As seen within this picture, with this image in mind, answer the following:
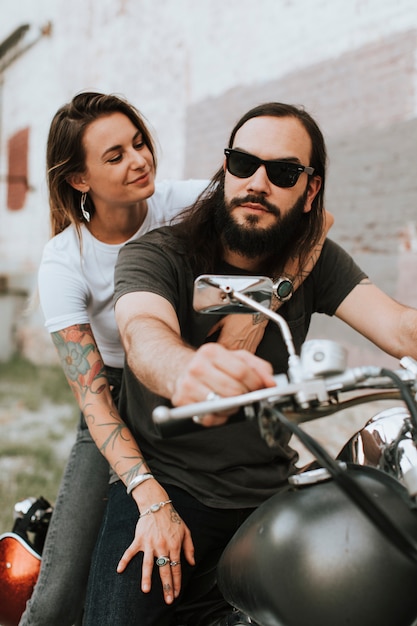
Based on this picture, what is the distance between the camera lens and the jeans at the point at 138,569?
161cm

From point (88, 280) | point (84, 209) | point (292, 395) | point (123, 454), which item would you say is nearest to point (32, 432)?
point (84, 209)

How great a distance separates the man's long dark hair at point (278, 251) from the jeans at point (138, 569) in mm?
654

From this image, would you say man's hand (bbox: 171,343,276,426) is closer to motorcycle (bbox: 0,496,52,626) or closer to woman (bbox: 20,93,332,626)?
woman (bbox: 20,93,332,626)

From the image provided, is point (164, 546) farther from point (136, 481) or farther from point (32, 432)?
point (32, 432)

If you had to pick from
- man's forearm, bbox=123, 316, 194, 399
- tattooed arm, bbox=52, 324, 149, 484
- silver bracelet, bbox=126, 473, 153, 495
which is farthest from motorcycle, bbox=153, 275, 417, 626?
tattooed arm, bbox=52, 324, 149, 484

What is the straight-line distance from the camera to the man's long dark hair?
78.7 inches

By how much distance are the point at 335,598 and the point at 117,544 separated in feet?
2.55

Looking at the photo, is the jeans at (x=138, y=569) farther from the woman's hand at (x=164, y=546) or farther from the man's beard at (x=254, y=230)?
the man's beard at (x=254, y=230)

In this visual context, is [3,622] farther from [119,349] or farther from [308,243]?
[308,243]

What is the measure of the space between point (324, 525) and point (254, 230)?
99 centimetres

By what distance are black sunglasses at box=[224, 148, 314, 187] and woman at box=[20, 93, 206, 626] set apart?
0.61 metres

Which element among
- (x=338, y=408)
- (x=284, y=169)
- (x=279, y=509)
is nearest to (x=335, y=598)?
(x=279, y=509)

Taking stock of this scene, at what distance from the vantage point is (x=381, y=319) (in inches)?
80.7

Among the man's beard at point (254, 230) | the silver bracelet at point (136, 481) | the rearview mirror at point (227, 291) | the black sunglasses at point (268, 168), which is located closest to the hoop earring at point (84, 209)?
the man's beard at point (254, 230)
